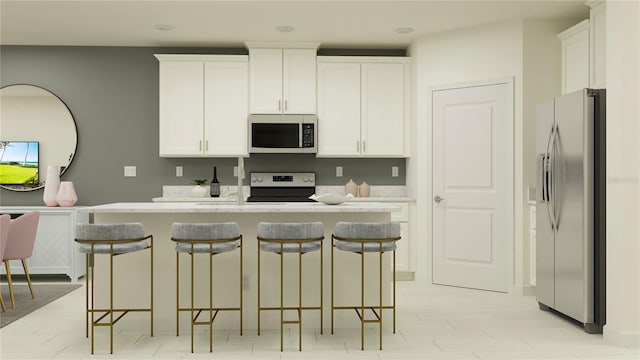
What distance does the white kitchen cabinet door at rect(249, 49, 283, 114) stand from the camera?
575cm

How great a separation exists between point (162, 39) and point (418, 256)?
12.0 feet

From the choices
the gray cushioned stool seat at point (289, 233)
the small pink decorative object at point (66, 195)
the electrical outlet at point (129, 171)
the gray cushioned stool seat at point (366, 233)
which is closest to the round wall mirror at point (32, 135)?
the small pink decorative object at point (66, 195)

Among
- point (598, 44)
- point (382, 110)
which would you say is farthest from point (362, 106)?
point (598, 44)

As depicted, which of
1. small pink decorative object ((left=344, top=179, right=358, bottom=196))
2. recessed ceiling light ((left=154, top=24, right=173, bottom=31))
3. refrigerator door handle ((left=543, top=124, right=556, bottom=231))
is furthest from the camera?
small pink decorative object ((left=344, top=179, right=358, bottom=196))

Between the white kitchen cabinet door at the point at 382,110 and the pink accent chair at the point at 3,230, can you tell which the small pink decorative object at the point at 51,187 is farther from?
the white kitchen cabinet door at the point at 382,110

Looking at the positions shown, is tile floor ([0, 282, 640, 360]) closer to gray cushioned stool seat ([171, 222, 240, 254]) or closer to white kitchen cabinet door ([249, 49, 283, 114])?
gray cushioned stool seat ([171, 222, 240, 254])

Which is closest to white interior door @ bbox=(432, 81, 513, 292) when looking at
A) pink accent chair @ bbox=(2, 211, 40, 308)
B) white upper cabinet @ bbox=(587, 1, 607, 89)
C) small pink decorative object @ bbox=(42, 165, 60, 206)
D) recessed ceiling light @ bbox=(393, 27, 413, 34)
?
recessed ceiling light @ bbox=(393, 27, 413, 34)

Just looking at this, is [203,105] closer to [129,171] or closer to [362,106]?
[129,171]

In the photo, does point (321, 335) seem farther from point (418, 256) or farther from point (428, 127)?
point (428, 127)

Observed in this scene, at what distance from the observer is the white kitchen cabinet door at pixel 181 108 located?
225 inches

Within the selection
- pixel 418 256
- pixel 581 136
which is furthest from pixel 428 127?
pixel 581 136

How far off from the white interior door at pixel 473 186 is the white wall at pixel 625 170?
5.22 ft

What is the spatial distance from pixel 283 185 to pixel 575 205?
3.23 metres

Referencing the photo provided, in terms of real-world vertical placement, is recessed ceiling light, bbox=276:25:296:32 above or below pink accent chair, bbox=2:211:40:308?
above
